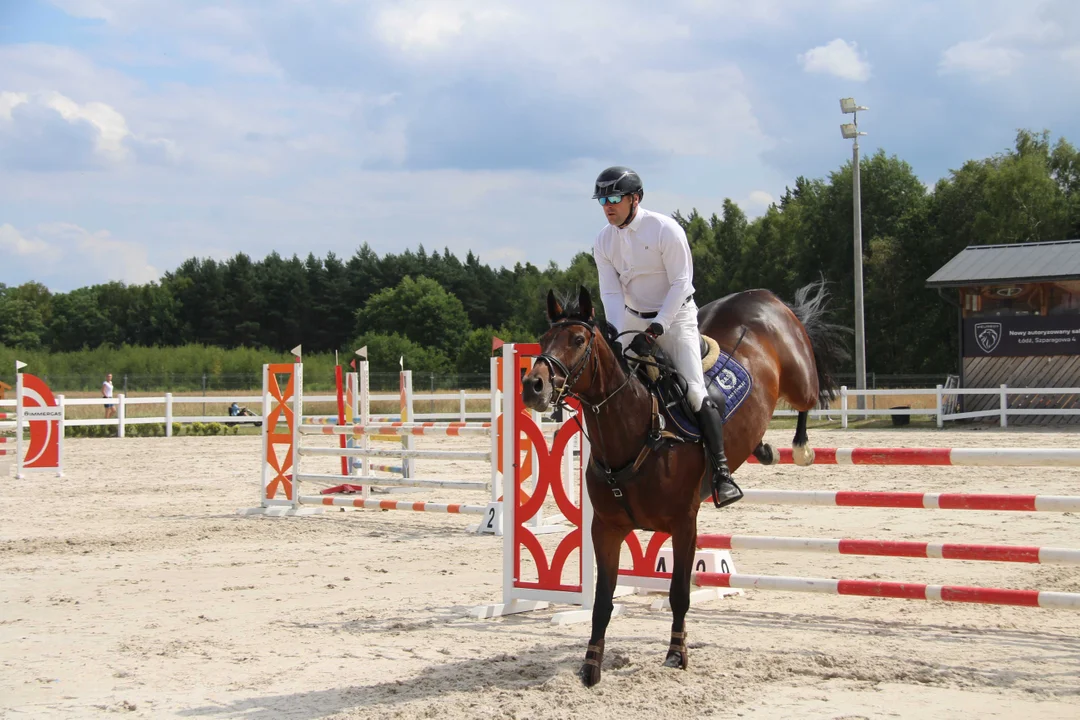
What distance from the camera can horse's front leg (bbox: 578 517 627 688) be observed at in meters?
5.07

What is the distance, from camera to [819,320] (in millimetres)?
7199

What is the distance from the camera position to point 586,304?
4.95 metres

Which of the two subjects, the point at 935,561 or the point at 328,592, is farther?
the point at 935,561

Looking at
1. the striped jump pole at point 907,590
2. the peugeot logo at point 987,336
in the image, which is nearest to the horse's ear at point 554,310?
the striped jump pole at point 907,590

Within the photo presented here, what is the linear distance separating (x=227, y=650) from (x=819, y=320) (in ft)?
14.8

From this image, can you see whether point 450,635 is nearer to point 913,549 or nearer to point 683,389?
A: point 683,389

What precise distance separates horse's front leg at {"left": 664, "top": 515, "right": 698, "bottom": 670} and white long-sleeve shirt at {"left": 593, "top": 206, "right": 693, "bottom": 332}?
43.2 inches

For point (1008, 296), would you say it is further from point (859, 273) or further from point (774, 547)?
point (774, 547)

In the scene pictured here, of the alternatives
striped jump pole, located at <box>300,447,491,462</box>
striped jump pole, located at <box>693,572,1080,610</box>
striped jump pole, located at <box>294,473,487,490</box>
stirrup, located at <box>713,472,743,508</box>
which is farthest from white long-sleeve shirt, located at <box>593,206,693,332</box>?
striped jump pole, located at <box>294,473,487,490</box>

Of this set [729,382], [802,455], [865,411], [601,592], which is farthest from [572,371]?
[865,411]

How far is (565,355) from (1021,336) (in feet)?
84.5

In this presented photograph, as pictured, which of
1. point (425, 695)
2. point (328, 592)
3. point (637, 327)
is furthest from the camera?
point (328, 592)

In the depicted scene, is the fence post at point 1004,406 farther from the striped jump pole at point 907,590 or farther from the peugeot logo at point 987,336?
the striped jump pole at point 907,590

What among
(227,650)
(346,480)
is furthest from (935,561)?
(346,480)
